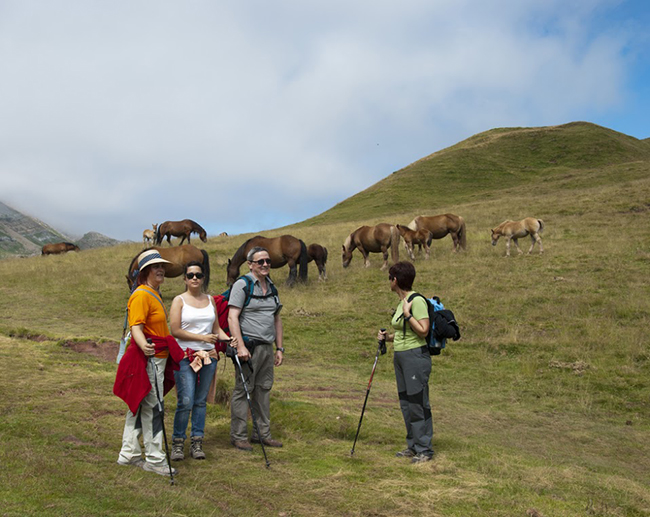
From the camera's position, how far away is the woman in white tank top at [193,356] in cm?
532

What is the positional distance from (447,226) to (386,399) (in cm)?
1507

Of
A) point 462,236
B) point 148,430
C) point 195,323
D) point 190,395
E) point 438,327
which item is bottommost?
point 148,430

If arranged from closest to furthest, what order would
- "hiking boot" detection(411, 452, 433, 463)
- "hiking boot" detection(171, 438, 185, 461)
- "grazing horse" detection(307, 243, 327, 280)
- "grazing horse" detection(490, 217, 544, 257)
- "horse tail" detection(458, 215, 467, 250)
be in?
1. "hiking boot" detection(171, 438, 185, 461)
2. "hiking boot" detection(411, 452, 433, 463)
3. "grazing horse" detection(307, 243, 327, 280)
4. "grazing horse" detection(490, 217, 544, 257)
5. "horse tail" detection(458, 215, 467, 250)

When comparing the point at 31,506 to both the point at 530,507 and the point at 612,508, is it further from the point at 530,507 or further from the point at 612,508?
the point at 612,508

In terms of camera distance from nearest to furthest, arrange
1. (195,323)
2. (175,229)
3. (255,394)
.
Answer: (195,323) < (255,394) < (175,229)

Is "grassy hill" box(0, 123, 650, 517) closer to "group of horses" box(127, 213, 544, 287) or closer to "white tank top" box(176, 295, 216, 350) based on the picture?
"group of horses" box(127, 213, 544, 287)

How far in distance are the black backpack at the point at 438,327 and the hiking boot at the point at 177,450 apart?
2.76 m

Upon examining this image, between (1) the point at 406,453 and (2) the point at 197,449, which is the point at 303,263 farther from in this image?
(2) the point at 197,449

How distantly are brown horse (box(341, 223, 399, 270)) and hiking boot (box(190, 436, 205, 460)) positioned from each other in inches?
637

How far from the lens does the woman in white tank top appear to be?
532 centimetres

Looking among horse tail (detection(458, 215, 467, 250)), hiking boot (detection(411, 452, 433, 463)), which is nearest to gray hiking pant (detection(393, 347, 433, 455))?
hiking boot (detection(411, 452, 433, 463))

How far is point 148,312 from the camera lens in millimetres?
5055

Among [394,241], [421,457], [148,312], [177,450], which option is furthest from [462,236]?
[148,312]

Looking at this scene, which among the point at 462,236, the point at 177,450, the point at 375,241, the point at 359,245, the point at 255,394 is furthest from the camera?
the point at 462,236
